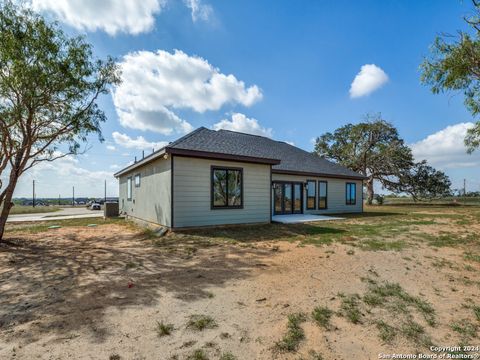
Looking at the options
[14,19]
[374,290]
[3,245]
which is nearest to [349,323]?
[374,290]

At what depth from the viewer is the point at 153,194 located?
10.5m

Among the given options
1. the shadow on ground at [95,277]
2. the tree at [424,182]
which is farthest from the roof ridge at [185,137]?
the tree at [424,182]

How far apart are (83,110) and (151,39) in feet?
15.2

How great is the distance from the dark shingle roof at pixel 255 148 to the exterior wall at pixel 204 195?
54 cm

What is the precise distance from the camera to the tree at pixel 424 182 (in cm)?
2970

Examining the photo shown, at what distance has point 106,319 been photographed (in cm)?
304

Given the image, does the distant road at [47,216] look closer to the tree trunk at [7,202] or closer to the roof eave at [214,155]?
the tree trunk at [7,202]

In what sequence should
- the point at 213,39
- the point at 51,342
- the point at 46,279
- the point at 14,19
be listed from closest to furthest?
the point at 51,342, the point at 46,279, the point at 14,19, the point at 213,39

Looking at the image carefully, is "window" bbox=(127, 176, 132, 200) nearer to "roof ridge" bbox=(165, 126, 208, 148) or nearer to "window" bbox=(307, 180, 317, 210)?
"roof ridge" bbox=(165, 126, 208, 148)

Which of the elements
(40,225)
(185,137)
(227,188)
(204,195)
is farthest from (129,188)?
(227,188)

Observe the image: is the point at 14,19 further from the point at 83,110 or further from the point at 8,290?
the point at 8,290

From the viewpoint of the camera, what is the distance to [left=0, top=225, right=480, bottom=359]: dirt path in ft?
8.32

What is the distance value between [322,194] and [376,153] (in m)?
17.2

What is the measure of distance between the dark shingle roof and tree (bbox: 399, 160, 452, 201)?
16.5 meters
